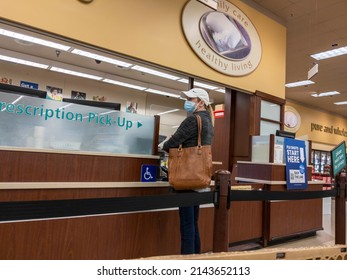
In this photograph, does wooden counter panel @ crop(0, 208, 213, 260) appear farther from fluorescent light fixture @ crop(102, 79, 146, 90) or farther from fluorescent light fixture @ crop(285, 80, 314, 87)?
fluorescent light fixture @ crop(285, 80, 314, 87)

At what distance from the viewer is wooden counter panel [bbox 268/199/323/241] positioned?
3.82m

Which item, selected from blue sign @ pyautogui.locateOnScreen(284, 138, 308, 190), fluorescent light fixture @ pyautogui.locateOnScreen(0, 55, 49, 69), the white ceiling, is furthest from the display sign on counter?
fluorescent light fixture @ pyautogui.locateOnScreen(0, 55, 49, 69)

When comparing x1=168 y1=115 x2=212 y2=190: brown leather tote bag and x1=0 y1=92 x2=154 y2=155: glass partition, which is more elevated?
x1=0 y1=92 x2=154 y2=155: glass partition

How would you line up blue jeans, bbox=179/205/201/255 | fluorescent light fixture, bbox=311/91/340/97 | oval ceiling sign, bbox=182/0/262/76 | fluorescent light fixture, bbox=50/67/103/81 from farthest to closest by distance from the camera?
fluorescent light fixture, bbox=311/91/340/97, fluorescent light fixture, bbox=50/67/103/81, oval ceiling sign, bbox=182/0/262/76, blue jeans, bbox=179/205/201/255

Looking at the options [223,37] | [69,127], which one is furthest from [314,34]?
[69,127]

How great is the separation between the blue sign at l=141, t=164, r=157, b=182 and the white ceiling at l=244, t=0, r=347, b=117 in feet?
11.4

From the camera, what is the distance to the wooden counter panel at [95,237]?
6.65ft

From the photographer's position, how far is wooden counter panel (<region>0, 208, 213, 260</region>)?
2027mm

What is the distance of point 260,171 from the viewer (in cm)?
376

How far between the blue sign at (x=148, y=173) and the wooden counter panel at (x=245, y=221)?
48.2 inches

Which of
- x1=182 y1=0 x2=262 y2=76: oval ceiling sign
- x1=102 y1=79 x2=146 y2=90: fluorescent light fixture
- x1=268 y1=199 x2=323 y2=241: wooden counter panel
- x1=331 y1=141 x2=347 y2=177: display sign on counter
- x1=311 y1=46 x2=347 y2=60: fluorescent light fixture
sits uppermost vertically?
x1=311 y1=46 x2=347 y2=60: fluorescent light fixture

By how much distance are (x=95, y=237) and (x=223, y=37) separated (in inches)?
126

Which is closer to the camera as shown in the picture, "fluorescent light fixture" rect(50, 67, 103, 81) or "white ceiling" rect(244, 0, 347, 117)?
"white ceiling" rect(244, 0, 347, 117)

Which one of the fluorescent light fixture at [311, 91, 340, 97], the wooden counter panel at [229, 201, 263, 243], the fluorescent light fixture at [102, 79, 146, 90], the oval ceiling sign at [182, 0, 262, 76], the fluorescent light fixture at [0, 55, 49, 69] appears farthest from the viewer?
the fluorescent light fixture at [311, 91, 340, 97]
